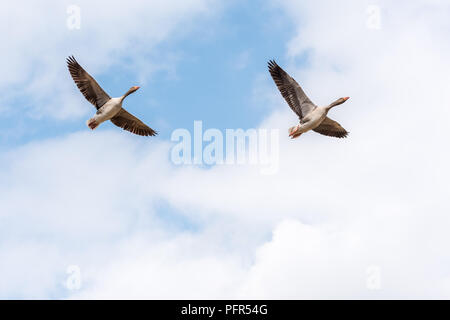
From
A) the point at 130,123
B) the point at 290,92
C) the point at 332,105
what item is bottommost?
the point at 332,105

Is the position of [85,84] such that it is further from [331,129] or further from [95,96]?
[331,129]

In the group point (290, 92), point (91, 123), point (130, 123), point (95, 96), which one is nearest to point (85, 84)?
point (95, 96)

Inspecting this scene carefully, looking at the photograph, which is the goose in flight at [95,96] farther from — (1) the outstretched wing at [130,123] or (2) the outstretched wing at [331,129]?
(2) the outstretched wing at [331,129]

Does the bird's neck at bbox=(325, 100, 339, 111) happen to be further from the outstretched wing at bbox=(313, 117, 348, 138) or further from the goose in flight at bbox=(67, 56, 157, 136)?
the goose in flight at bbox=(67, 56, 157, 136)

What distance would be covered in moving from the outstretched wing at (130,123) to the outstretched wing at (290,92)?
6.24 m

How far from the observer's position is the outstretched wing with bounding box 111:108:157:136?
28.5 m

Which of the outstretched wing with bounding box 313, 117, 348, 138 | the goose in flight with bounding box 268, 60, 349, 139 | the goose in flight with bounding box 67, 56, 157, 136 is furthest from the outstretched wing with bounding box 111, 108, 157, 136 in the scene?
the outstretched wing with bounding box 313, 117, 348, 138

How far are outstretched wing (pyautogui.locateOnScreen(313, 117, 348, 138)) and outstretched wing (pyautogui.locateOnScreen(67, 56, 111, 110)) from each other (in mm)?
8711

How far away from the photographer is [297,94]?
85.8 feet

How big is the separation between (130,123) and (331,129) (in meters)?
8.39

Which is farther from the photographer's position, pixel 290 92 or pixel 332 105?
pixel 332 105

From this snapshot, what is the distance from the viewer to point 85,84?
27.0 meters
